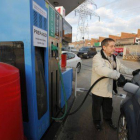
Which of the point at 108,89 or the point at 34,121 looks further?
the point at 108,89

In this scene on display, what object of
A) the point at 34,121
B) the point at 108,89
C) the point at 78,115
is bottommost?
the point at 78,115

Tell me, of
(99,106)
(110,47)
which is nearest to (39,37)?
(110,47)

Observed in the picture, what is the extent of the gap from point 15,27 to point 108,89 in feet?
6.02

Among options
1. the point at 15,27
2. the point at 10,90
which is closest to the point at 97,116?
the point at 10,90

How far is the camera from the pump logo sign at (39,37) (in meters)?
1.60

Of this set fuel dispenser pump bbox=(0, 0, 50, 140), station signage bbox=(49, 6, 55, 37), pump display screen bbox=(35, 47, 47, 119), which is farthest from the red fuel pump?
station signage bbox=(49, 6, 55, 37)

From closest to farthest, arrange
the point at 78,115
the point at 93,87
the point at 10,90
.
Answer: the point at 10,90 → the point at 93,87 → the point at 78,115

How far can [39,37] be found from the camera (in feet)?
5.60

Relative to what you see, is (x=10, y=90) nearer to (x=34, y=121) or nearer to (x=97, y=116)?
(x=34, y=121)

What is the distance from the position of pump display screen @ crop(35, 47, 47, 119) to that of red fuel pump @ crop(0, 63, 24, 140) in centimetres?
47

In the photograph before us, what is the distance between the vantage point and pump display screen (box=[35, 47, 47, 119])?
179 cm

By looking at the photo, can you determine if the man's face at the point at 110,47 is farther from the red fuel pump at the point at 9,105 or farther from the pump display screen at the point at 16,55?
the red fuel pump at the point at 9,105

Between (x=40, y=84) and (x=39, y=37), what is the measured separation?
72cm

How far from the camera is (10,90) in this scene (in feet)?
4.03
